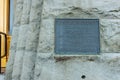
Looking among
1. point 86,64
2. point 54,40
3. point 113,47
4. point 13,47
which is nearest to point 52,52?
point 54,40

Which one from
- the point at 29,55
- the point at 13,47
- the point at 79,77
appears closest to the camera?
the point at 79,77

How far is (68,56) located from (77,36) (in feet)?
0.92

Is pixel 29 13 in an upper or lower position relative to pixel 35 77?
upper

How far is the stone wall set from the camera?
3.89 meters

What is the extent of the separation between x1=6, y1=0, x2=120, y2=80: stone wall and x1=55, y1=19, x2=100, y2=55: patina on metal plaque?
0.06 meters

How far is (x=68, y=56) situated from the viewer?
392 cm

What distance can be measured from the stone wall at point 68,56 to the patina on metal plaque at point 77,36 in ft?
0.20

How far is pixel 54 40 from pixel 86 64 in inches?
18.6

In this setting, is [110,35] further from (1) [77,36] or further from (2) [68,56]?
(2) [68,56]

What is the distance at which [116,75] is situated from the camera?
3.90 m

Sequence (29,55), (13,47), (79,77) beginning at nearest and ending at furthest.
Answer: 1. (79,77)
2. (29,55)
3. (13,47)

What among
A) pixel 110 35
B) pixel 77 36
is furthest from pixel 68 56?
pixel 110 35

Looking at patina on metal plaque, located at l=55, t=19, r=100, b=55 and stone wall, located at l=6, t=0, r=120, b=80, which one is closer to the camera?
stone wall, located at l=6, t=0, r=120, b=80

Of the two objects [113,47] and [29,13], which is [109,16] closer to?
[113,47]
